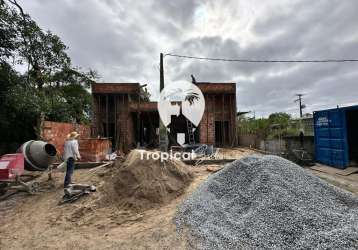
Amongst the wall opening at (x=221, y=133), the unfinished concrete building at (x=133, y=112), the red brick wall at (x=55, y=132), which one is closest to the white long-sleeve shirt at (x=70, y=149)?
the red brick wall at (x=55, y=132)

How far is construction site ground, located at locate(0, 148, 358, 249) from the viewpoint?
11.5 feet

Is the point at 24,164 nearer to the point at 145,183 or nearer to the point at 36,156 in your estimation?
the point at 36,156

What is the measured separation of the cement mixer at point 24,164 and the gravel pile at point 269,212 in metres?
4.52

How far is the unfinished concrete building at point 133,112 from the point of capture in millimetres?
15352

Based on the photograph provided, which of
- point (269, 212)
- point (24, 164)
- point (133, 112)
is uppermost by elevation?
point (133, 112)

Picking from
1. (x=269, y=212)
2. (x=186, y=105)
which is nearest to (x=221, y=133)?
(x=186, y=105)

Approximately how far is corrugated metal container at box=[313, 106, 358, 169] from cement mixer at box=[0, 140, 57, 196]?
9.86 meters

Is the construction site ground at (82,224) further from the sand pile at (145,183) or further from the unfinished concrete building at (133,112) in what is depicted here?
the unfinished concrete building at (133,112)

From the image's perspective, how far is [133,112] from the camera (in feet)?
52.0

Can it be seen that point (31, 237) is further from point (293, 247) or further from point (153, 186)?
point (293, 247)

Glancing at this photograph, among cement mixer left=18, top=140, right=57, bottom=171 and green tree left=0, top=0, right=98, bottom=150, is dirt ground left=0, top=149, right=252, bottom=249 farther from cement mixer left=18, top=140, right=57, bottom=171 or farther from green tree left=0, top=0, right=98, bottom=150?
green tree left=0, top=0, right=98, bottom=150

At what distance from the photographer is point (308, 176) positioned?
180 inches

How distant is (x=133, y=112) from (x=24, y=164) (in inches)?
374

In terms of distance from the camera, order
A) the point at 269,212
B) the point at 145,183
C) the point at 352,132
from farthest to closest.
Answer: the point at 352,132, the point at 145,183, the point at 269,212
